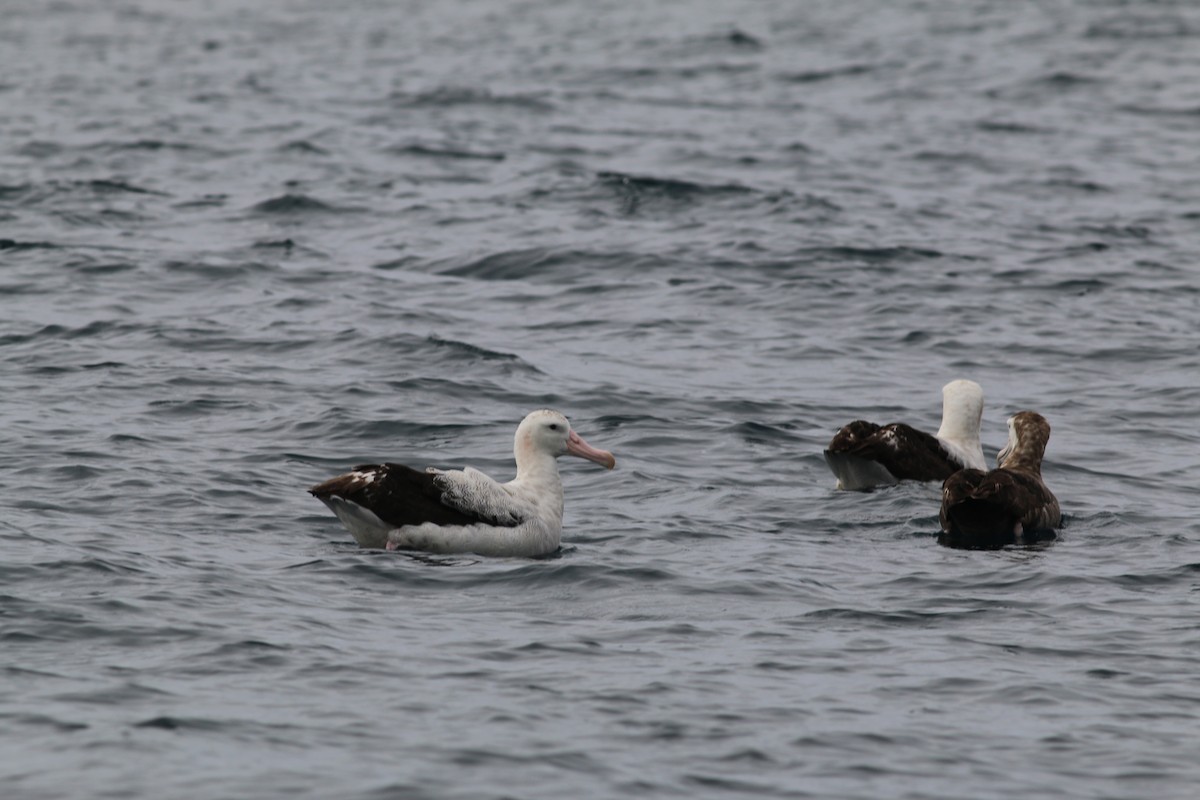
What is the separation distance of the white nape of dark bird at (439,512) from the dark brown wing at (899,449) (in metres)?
3.05

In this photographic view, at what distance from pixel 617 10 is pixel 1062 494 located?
45.5 meters

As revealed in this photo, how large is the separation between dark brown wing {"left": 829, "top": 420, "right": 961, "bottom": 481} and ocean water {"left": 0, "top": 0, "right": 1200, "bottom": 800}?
211 millimetres

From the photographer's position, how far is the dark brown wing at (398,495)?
1362 centimetres

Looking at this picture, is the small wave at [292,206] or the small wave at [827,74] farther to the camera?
the small wave at [827,74]

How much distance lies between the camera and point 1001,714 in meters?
10.7

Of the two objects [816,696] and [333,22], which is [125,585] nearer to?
[816,696]

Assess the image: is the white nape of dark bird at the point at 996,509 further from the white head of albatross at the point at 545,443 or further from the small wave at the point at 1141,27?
the small wave at the point at 1141,27

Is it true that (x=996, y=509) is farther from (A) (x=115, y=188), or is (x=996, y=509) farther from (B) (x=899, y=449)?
(A) (x=115, y=188)

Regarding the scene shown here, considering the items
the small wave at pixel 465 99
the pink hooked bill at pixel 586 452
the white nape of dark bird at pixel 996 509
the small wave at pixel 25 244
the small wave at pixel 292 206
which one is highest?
the small wave at pixel 465 99

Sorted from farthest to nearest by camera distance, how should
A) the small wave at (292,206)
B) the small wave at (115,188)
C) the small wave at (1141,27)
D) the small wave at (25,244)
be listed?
the small wave at (1141,27), the small wave at (115,188), the small wave at (292,206), the small wave at (25,244)

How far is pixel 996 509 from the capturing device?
14.7 metres

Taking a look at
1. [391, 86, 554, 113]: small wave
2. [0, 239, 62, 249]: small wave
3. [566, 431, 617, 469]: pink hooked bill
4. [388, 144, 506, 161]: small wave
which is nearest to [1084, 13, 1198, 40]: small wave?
[391, 86, 554, 113]: small wave

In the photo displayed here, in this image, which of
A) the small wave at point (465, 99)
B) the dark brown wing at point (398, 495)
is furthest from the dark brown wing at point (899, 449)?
the small wave at point (465, 99)

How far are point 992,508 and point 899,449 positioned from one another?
1.73 metres
